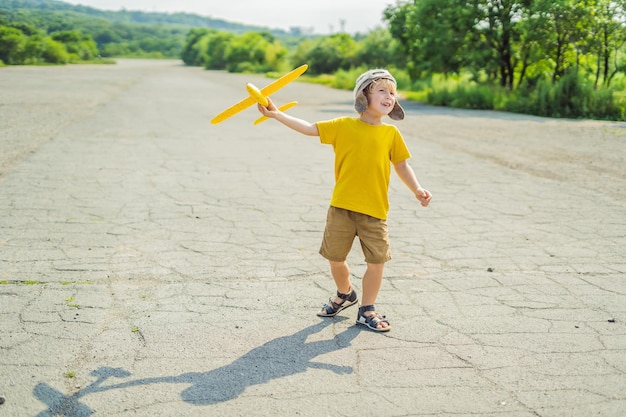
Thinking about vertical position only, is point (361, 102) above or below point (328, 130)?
above

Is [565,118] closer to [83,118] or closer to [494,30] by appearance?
[494,30]

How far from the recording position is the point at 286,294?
3.88m

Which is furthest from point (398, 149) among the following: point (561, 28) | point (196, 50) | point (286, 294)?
point (196, 50)

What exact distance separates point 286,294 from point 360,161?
1.08m

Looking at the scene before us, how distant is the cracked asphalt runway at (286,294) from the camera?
105 inches

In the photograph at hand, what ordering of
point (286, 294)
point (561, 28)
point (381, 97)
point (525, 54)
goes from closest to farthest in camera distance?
point (381, 97), point (286, 294), point (561, 28), point (525, 54)

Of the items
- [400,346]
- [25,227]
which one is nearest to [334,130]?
[400,346]

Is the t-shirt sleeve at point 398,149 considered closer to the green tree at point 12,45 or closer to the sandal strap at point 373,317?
the sandal strap at point 373,317

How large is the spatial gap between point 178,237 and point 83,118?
9742 millimetres

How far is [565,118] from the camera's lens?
15.3m

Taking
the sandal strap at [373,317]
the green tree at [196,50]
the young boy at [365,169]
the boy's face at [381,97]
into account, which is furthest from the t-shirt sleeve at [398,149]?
the green tree at [196,50]

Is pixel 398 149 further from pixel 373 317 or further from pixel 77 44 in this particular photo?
pixel 77 44

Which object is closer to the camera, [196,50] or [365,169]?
[365,169]

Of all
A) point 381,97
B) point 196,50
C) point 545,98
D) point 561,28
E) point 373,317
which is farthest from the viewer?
point 196,50
